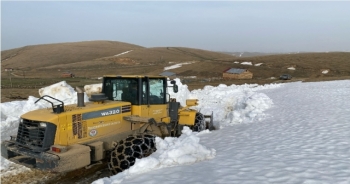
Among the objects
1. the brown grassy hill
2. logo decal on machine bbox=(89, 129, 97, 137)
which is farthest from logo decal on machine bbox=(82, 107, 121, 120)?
the brown grassy hill

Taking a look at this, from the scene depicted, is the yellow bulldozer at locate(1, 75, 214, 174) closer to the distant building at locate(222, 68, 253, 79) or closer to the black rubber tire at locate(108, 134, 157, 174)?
the black rubber tire at locate(108, 134, 157, 174)

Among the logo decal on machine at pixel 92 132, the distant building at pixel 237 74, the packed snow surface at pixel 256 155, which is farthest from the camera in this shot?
the distant building at pixel 237 74

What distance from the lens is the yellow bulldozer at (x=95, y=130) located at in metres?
6.31

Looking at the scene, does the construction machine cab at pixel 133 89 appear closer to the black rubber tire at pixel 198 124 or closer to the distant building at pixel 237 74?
the black rubber tire at pixel 198 124

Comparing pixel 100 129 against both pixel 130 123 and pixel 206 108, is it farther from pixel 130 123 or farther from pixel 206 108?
pixel 206 108

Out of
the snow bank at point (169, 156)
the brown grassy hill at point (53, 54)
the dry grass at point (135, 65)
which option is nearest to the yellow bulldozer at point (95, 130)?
the snow bank at point (169, 156)

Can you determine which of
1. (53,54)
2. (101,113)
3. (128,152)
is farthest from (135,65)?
(128,152)

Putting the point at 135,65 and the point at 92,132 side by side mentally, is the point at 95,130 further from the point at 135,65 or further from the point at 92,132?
the point at 135,65

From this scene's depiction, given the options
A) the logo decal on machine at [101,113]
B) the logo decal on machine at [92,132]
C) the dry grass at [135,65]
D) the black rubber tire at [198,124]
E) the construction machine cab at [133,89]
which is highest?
the dry grass at [135,65]

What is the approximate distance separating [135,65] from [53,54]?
36469mm

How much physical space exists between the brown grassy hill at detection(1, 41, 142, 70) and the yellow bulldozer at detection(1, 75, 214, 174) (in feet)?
273

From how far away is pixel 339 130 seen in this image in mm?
8367

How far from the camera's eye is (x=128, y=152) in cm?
669

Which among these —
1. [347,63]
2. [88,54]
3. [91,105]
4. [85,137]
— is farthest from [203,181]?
[88,54]
